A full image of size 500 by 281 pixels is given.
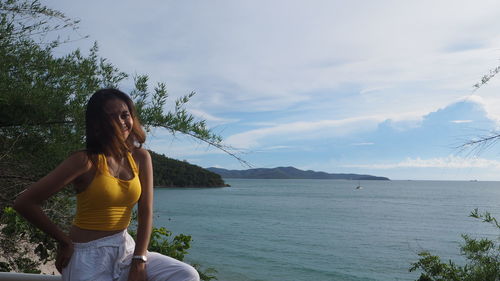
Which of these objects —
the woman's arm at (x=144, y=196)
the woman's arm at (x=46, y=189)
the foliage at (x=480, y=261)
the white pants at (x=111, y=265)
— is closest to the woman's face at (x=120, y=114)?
the woman's arm at (x=144, y=196)

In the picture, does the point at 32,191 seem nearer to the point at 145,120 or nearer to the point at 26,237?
the point at 145,120

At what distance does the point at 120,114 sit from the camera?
6.59 ft

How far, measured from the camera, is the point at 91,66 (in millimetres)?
5137

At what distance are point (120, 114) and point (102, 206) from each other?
1.38 ft

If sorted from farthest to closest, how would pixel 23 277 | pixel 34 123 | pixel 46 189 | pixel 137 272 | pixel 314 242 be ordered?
pixel 314 242 < pixel 34 123 < pixel 23 277 < pixel 137 272 < pixel 46 189

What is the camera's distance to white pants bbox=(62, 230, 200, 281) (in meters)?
1.86

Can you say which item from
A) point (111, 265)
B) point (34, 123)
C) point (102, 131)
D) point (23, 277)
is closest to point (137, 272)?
point (111, 265)

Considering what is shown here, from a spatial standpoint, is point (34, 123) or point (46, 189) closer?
point (46, 189)

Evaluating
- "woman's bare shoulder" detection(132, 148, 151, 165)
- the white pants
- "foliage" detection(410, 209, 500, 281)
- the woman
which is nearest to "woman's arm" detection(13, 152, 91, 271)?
the woman

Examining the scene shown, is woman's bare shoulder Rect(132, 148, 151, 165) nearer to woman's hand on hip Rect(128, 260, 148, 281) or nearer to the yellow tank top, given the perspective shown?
the yellow tank top

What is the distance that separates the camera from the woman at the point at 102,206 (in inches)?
71.3

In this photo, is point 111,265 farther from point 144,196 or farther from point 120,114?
point 120,114

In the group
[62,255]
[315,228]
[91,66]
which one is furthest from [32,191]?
[315,228]

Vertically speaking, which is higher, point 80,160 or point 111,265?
point 80,160
